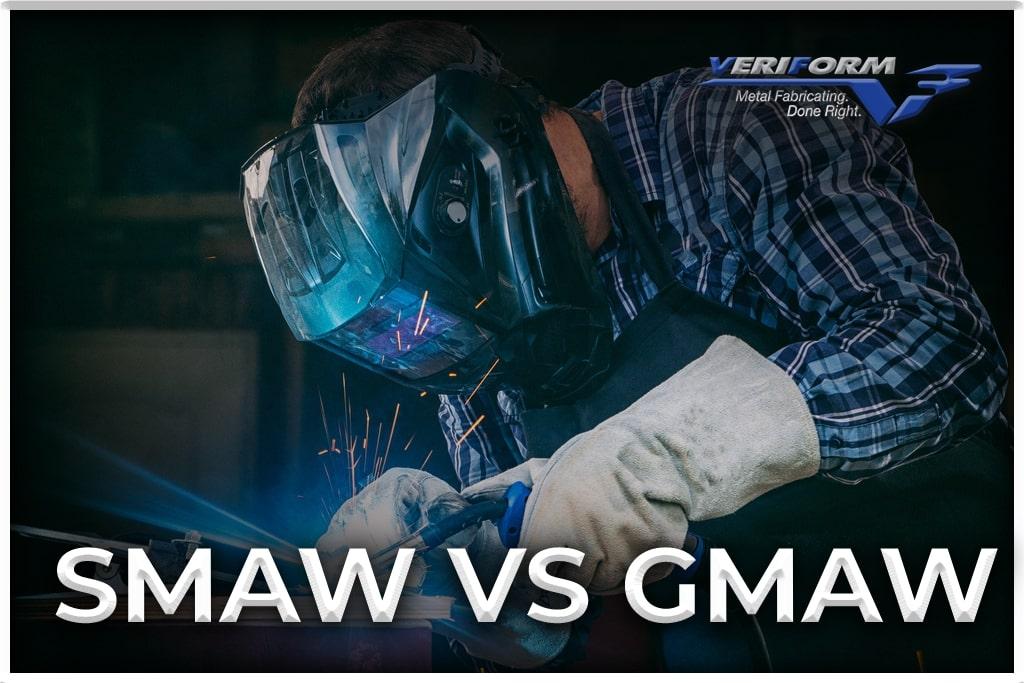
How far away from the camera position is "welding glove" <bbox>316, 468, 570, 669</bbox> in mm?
2898

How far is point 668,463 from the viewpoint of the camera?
8.77 ft

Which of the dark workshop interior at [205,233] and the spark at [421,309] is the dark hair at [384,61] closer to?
the dark workshop interior at [205,233]

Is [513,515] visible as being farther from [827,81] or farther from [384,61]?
[827,81]

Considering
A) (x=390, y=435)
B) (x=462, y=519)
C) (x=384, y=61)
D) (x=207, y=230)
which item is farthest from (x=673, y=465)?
(x=207, y=230)

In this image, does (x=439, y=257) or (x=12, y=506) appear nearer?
(x=439, y=257)

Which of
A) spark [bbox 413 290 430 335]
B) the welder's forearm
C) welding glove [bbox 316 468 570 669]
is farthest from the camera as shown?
welding glove [bbox 316 468 570 669]

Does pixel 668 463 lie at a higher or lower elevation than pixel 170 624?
higher

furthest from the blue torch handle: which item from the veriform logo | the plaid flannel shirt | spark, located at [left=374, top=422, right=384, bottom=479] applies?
the veriform logo

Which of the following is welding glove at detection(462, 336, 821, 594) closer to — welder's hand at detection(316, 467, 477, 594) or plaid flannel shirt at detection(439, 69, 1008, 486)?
plaid flannel shirt at detection(439, 69, 1008, 486)

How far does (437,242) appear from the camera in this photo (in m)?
2.78

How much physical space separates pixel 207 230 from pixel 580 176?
107cm

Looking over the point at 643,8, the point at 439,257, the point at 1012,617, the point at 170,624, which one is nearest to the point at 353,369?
the point at 439,257

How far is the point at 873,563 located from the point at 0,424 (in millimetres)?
2513

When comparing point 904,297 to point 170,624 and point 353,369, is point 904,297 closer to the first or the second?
point 353,369
